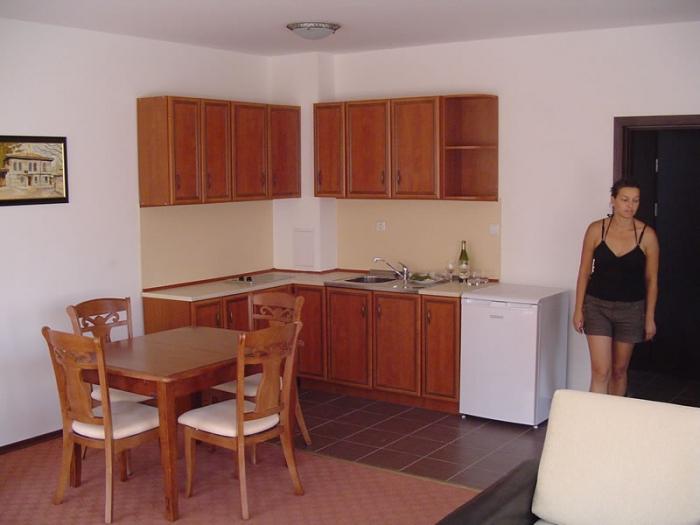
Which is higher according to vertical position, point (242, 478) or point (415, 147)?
point (415, 147)

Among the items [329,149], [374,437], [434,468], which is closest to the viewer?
[434,468]

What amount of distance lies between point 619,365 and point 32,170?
12.4 feet

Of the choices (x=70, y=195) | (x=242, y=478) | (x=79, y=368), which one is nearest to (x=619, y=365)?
(x=242, y=478)

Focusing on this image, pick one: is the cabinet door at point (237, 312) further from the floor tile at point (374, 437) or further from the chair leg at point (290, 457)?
the chair leg at point (290, 457)

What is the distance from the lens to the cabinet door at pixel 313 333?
21.9 ft

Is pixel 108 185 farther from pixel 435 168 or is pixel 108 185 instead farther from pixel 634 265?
pixel 634 265

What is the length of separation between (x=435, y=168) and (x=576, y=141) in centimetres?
99

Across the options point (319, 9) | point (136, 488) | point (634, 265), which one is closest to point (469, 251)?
point (634, 265)

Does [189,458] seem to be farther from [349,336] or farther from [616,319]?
[616,319]

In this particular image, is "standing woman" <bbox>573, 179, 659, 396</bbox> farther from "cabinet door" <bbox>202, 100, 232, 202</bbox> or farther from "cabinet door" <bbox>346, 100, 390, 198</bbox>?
"cabinet door" <bbox>202, 100, 232, 202</bbox>

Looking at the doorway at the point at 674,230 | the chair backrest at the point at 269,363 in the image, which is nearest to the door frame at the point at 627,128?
the doorway at the point at 674,230

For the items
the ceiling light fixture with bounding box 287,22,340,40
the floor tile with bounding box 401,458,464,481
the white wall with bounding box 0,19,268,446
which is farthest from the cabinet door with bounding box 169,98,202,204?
the floor tile with bounding box 401,458,464,481

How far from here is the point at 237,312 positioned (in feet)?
20.6

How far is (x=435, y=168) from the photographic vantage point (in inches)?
249
